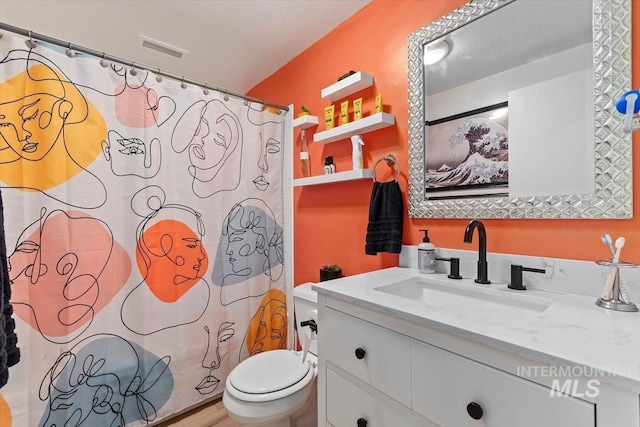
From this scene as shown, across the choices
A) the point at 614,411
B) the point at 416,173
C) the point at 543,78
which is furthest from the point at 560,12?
the point at 614,411

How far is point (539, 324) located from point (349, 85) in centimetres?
132

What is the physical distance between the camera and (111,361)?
4.64 ft

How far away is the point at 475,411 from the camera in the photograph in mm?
621

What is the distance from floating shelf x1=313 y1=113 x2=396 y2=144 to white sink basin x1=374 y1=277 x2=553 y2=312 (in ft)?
2.46

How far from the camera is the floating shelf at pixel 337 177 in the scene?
1480 mm

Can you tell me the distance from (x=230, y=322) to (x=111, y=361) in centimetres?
61

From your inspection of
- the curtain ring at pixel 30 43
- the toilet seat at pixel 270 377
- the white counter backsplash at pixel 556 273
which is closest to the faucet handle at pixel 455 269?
the white counter backsplash at pixel 556 273

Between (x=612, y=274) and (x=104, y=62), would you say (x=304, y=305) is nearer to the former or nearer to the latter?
(x=612, y=274)

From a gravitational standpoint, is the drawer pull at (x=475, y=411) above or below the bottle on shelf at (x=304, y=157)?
below

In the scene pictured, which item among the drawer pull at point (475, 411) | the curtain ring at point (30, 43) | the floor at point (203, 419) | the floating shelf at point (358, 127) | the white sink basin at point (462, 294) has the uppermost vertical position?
the curtain ring at point (30, 43)

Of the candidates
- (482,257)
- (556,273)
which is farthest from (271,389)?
(556,273)

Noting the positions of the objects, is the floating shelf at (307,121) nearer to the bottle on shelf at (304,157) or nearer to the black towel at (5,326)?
the bottle on shelf at (304,157)

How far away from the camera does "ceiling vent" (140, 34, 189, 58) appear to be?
1.81 metres

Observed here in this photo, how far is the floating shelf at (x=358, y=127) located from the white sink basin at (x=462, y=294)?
75cm
